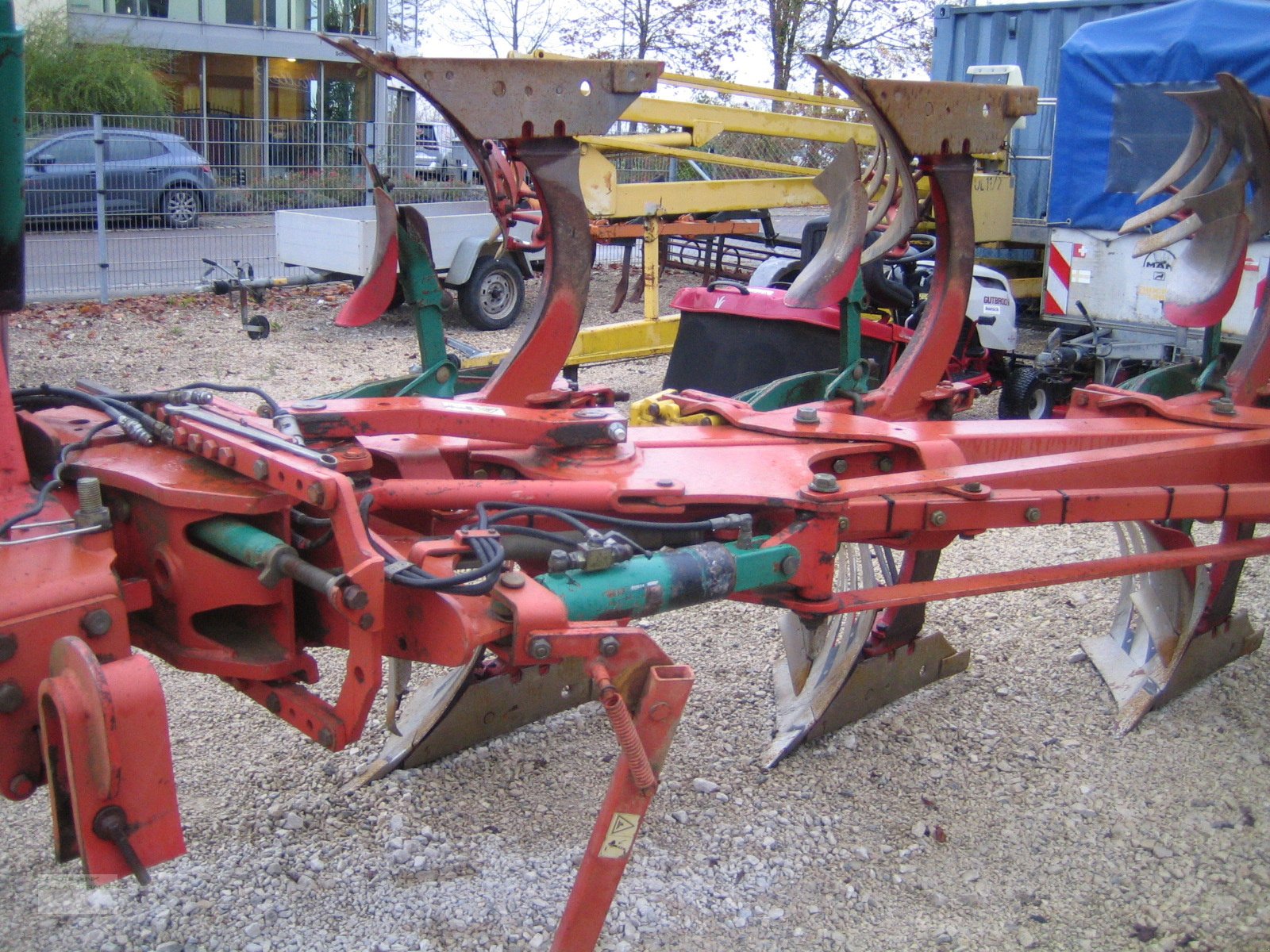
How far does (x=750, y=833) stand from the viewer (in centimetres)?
313

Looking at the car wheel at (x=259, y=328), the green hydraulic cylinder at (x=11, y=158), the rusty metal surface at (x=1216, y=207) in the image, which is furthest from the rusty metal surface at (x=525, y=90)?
the car wheel at (x=259, y=328)

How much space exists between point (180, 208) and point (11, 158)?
10.9 meters

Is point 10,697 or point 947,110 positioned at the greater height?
point 947,110

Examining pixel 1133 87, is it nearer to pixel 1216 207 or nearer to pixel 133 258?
pixel 1216 207

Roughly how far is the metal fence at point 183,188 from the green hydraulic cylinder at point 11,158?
8325 mm

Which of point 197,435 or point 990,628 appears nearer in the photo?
point 197,435

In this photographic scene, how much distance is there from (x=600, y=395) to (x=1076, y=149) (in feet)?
19.1

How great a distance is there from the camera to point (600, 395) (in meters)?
3.22

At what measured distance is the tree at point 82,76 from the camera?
19734 millimetres

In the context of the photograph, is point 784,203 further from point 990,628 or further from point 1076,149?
point 990,628

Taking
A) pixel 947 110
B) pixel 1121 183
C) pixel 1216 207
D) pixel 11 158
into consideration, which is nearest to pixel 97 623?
pixel 11 158

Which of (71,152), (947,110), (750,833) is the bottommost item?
(750,833)

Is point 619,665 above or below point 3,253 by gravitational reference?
below

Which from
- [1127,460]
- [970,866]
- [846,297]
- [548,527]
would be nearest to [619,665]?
[548,527]
